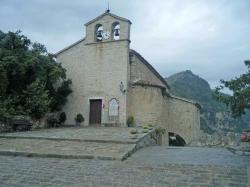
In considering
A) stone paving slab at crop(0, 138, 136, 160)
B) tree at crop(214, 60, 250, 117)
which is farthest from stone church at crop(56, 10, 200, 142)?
tree at crop(214, 60, 250, 117)

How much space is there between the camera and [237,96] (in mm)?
10125

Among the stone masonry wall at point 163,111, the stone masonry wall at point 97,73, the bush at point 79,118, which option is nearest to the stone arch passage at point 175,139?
the stone masonry wall at point 163,111

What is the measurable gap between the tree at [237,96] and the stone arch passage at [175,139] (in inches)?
574

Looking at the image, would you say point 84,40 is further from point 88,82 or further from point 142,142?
point 142,142

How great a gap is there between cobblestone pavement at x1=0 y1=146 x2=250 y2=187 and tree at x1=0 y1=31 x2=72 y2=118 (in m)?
8.93

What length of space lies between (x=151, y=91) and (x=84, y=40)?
20.7ft

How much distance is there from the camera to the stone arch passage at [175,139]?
24941mm

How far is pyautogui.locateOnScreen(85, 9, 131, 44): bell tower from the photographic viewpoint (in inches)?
846

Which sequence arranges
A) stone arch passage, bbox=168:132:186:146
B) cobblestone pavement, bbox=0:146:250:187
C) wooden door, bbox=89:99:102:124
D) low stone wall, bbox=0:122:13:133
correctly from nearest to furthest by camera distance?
cobblestone pavement, bbox=0:146:250:187 → low stone wall, bbox=0:122:13:133 → wooden door, bbox=89:99:102:124 → stone arch passage, bbox=168:132:186:146

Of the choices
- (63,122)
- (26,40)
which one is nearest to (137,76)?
(63,122)

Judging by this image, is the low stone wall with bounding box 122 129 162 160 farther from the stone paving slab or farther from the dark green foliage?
the dark green foliage

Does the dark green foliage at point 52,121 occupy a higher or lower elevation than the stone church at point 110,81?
lower

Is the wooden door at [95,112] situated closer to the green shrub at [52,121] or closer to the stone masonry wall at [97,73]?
the stone masonry wall at [97,73]

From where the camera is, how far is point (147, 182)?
292 inches
